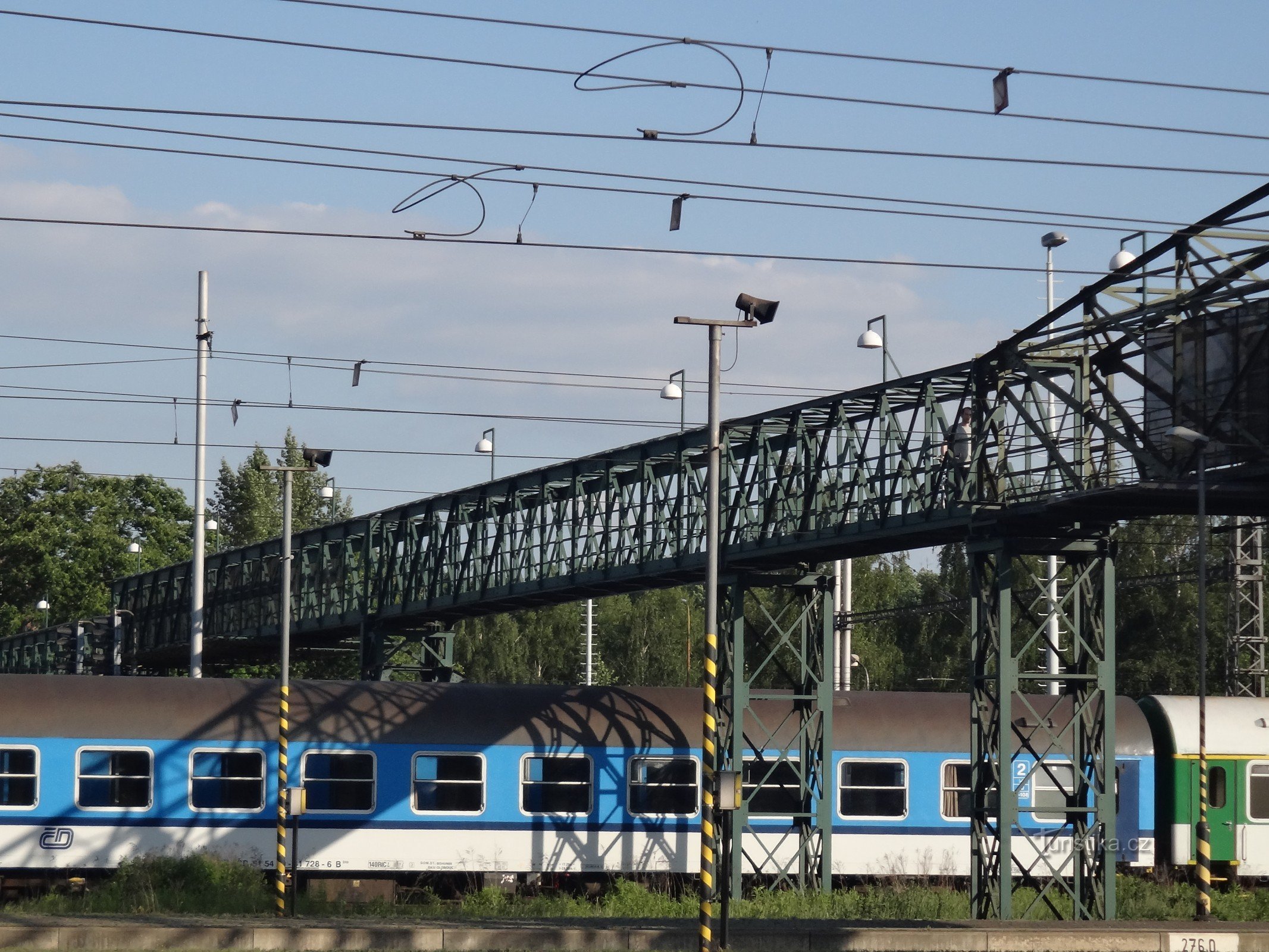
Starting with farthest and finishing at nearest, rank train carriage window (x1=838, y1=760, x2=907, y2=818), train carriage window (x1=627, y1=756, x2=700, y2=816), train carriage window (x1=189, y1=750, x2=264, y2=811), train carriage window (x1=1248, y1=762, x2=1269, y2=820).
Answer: train carriage window (x1=1248, y1=762, x2=1269, y2=820) → train carriage window (x1=838, y1=760, x2=907, y2=818) → train carriage window (x1=627, y1=756, x2=700, y2=816) → train carriage window (x1=189, y1=750, x2=264, y2=811)

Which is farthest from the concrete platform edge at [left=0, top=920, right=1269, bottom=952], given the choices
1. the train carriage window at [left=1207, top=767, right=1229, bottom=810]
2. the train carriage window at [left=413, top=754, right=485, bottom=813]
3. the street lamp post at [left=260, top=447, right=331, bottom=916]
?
the train carriage window at [left=1207, top=767, right=1229, bottom=810]

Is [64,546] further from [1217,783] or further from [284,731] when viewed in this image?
[1217,783]

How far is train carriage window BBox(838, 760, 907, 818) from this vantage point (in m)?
30.7

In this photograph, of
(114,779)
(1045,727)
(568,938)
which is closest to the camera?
(568,938)

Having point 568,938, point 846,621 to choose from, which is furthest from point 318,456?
point 846,621

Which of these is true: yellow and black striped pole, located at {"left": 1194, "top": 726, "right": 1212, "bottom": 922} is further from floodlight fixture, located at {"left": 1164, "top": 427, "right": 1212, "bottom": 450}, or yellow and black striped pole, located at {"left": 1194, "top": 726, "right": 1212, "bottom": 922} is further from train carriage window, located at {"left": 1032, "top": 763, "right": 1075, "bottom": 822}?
train carriage window, located at {"left": 1032, "top": 763, "right": 1075, "bottom": 822}

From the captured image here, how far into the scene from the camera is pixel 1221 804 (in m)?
32.0

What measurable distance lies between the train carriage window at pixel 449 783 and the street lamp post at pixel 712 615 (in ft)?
24.9

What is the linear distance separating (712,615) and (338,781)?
34.2 ft

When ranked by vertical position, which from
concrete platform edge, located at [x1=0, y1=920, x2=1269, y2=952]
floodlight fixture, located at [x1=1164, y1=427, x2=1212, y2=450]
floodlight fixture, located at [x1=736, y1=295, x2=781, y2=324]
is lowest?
concrete platform edge, located at [x1=0, y1=920, x2=1269, y2=952]

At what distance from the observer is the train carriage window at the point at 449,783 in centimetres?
2895

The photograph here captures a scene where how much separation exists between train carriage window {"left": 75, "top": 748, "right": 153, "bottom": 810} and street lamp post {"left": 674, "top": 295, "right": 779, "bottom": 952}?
32.4 ft

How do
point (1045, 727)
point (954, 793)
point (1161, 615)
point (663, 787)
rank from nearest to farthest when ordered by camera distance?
1. point (1045, 727)
2. point (663, 787)
3. point (954, 793)
4. point (1161, 615)

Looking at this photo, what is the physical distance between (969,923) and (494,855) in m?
8.15
